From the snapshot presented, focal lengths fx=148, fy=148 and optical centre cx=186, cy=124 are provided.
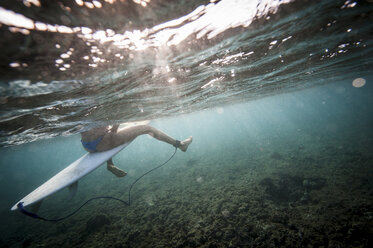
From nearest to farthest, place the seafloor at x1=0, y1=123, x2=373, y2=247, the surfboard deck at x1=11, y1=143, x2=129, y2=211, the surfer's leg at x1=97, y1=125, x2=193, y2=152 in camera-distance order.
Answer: the surfboard deck at x1=11, y1=143, x2=129, y2=211
the seafloor at x1=0, y1=123, x2=373, y2=247
the surfer's leg at x1=97, y1=125, x2=193, y2=152

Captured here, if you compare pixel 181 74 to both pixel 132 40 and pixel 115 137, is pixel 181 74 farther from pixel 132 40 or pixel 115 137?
pixel 115 137

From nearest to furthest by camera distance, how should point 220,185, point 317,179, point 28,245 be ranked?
point 28,245 → point 317,179 → point 220,185

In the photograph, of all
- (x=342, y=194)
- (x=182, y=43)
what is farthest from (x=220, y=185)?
(x=182, y=43)

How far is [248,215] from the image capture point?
22.8 ft

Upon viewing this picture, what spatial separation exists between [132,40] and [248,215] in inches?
327

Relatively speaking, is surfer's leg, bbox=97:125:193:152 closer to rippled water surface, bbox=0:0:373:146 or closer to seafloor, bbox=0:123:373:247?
rippled water surface, bbox=0:0:373:146

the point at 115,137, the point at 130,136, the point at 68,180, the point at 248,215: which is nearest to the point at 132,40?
the point at 130,136

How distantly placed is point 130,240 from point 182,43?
28.3ft

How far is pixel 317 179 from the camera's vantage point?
9.48 metres

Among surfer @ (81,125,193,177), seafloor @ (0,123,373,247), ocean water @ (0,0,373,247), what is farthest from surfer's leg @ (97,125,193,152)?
seafloor @ (0,123,373,247)

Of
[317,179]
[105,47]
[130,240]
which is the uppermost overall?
[105,47]

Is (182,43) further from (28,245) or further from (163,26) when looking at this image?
(28,245)

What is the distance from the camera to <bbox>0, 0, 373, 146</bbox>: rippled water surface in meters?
2.62

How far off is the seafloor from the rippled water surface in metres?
6.90
